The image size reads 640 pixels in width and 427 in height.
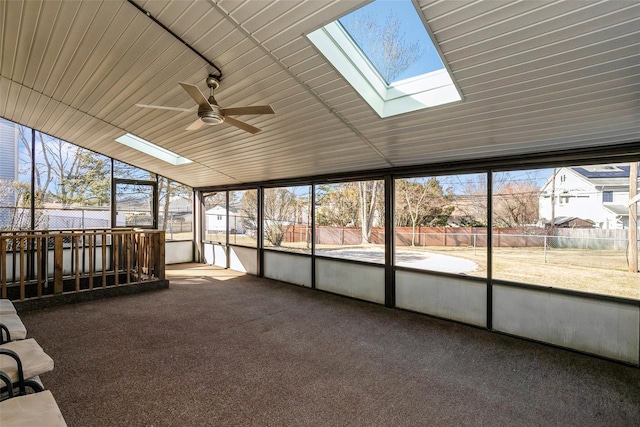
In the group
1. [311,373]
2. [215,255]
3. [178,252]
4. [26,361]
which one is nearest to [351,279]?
[311,373]


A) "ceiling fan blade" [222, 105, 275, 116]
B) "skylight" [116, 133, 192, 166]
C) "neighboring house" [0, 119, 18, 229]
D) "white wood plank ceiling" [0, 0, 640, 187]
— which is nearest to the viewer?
"white wood plank ceiling" [0, 0, 640, 187]

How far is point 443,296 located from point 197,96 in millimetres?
4150

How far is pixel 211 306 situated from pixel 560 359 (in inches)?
187

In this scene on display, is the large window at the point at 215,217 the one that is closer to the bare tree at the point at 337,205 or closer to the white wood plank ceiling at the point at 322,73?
the bare tree at the point at 337,205

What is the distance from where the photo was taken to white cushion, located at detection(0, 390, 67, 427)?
4.70 feet

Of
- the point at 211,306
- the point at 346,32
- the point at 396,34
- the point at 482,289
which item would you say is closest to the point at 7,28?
the point at 346,32

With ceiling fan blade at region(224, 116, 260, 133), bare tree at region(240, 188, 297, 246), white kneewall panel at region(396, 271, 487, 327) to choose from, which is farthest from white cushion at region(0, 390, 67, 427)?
bare tree at region(240, 188, 297, 246)

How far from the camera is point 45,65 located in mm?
3707

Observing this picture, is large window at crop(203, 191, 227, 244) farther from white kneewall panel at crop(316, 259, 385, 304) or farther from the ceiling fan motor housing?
the ceiling fan motor housing

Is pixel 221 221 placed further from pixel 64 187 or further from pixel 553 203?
pixel 553 203

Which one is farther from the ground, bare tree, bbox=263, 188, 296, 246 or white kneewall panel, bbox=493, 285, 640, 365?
bare tree, bbox=263, 188, 296, 246

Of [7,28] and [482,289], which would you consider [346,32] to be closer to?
[7,28]

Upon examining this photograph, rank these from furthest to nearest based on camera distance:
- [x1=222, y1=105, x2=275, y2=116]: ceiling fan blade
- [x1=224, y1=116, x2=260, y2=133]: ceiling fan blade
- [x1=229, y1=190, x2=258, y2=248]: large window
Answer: [x1=229, y1=190, x2=258, y2=248]: large window, [x1=224, y1=116, x2=260, y2=133]: ceiling fan blade, [x1=222, y1=105, x2=275, y2=116]: ceiling fan blade

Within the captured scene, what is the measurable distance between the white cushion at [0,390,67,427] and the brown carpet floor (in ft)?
2.86
